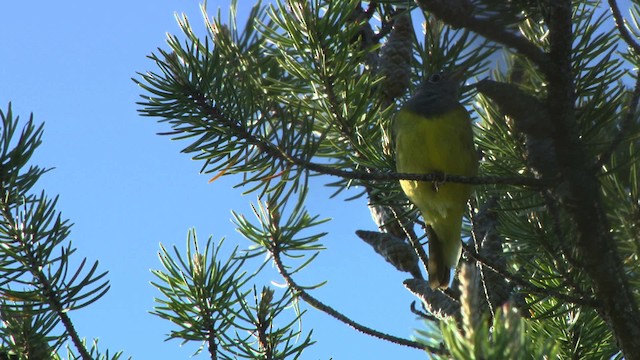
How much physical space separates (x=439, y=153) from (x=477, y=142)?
0.31 metres

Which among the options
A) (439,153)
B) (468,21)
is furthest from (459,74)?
(468,21)

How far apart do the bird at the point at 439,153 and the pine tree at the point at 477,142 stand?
0.07 meters

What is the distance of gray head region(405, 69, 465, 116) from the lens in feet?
7.17

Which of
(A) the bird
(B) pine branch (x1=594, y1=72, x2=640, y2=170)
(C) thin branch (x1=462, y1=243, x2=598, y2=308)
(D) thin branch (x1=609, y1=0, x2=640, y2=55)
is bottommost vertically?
(C) thin branch (x1=462, y1=243, x2=598, y2=308)

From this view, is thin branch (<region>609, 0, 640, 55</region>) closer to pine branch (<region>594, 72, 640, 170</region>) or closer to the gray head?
pine branch (<region>594, 72, 640, 170</region>)

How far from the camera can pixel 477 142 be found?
2.15m

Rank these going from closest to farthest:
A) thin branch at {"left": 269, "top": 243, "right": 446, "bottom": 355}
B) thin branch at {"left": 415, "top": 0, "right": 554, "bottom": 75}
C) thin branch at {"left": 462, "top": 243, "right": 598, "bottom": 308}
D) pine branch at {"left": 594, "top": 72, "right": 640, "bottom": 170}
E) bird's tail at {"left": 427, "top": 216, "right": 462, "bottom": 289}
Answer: thin branch at {"left": 415, "top": 0, "right": 554, "bottom": 75} → pine branch at {"left": 594, "top": 72, "right": 640, "bottom": 170} → thin branch at {"left": 462, "top": 243, "right": 598, "bottom": 308} → thin branch at {"left": 269, "top": 243, "right": 446, "bottom": 355} → bird's tail at {"left": 427, "top": 216, "right": 462, "bottom": 289}

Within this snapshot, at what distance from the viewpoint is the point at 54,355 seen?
1.81 meters

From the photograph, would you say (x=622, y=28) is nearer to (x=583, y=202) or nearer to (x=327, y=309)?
(x=583, y=202)

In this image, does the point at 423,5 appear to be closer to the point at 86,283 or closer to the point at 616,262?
the point at 616,262

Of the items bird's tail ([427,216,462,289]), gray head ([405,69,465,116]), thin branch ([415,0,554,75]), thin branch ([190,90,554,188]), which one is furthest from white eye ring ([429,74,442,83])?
thin branch ([415,0,554,75])

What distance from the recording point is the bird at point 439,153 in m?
2.31

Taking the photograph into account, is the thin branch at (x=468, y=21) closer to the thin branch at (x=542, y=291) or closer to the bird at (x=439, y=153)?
the thin branch at (x=542, y=291)

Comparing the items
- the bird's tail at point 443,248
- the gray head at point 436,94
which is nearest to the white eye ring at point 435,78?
the gray head at point 436,94
